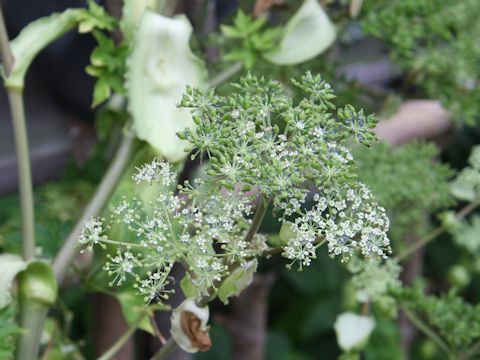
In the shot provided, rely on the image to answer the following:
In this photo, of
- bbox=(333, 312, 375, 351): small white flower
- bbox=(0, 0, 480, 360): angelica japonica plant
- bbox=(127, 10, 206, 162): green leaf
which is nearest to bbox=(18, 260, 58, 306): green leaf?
bbox=(0, 0, 480, 360): angelica japonica plant

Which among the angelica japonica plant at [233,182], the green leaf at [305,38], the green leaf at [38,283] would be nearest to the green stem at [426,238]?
the angelica japonica plant at [233,182]

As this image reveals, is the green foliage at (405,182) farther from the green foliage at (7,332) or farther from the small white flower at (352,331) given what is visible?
the green foliage at (7,332)

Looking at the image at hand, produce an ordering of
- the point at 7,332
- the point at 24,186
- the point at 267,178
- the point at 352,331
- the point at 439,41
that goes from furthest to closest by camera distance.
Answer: the point at 439,41
the point at 352,331
the point at 24,186
the point at 7,332
the point at 267,178

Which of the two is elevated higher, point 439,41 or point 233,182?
point 233,182

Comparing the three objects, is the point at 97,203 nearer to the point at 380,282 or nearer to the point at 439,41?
the point at 380,282

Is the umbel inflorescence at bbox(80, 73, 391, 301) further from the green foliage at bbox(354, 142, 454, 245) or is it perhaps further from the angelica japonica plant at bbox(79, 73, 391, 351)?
the green foliage at bbox(354, 142, 454, 245)

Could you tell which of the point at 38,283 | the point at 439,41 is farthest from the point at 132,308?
the point at 439,41
